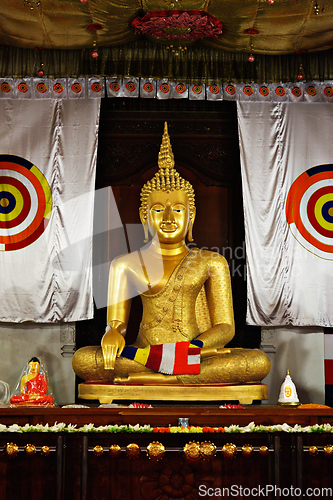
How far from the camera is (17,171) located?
5125mm

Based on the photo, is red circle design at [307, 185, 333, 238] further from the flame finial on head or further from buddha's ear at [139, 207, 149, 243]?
buddha's ear at [139, 207, 149, 243]

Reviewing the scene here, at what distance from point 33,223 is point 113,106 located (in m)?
1.34

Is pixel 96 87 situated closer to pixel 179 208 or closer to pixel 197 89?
pixel 197 89

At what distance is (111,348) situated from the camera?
441 cm

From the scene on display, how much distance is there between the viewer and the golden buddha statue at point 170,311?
4.38 meters

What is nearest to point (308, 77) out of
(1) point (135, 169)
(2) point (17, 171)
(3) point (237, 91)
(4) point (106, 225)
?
(3) point (237, 91)

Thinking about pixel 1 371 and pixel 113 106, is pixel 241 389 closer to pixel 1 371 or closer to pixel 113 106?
pixel 1 371

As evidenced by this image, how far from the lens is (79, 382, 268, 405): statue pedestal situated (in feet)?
14.1

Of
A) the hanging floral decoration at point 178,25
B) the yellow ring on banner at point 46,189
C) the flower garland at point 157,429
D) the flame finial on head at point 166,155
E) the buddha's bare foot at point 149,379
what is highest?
the hanging floral decoration at point 178,25

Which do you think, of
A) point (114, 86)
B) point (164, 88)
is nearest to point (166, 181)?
point (164, 88)

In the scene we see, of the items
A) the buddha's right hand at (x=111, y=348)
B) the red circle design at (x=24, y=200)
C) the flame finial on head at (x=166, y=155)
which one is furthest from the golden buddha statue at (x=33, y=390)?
the flame finial on head at (x=166, y=155)

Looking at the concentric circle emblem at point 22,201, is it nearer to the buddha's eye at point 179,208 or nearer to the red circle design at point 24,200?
the red circle design at point 24,200

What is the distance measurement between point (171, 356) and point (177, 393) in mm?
269

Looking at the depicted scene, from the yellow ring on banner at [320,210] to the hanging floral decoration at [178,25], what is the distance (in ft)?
5.30
